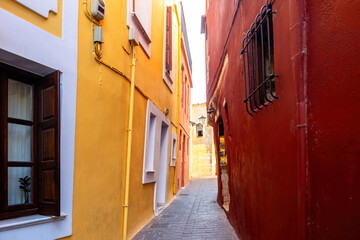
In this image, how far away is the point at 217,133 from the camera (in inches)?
424

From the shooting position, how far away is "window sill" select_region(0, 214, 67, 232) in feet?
9.74

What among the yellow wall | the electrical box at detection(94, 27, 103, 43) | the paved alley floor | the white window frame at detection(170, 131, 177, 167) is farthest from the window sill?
the white window frame at detection(170, 131, 177, 167)

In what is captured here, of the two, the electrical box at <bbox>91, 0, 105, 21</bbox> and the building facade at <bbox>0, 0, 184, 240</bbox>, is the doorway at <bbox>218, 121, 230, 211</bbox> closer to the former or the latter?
the building facade at <bbox>0, 0, 184, 240</bbox>

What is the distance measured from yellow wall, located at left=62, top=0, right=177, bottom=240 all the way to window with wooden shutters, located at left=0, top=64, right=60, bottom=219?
0.47 m

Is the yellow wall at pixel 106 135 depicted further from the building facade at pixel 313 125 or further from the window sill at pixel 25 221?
the building facade at pixel 313 125

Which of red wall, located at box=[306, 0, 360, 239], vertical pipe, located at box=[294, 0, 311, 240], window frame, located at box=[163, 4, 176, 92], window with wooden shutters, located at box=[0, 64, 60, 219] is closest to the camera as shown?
red wall, located at box=[306, 0, 360, 239]

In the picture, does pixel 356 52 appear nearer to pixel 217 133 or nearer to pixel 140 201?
pixel 140 201

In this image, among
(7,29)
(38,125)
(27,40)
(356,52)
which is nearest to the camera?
(356,52)

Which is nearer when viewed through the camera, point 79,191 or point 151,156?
point 79,191

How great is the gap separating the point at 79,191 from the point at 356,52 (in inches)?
123

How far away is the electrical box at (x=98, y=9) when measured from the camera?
4250 millimetres

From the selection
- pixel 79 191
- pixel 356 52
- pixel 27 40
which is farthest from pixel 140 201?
pixel 356 52

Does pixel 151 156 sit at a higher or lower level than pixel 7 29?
lower

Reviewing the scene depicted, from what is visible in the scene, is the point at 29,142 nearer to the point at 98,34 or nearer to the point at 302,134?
the point at 98,34
